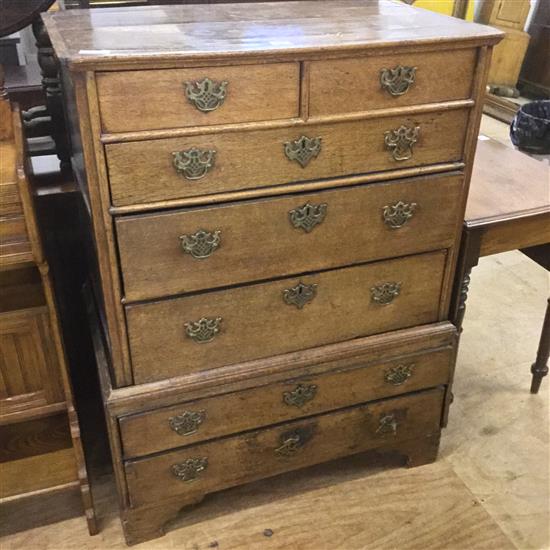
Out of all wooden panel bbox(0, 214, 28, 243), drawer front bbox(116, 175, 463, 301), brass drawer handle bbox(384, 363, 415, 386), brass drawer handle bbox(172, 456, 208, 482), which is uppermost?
wooden panel bbox(0, 214, 28, 243)

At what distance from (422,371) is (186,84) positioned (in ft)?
3.34

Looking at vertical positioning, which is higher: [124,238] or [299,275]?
[124,238]

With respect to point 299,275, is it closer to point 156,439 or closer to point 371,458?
point 156,439

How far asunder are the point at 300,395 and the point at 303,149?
65 centimetres

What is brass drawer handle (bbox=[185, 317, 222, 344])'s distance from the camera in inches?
59.4

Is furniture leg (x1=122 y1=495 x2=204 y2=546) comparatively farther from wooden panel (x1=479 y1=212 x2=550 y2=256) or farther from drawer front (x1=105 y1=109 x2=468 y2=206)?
wooden panel (x1=479 y1=212 x2=550 y2=256)

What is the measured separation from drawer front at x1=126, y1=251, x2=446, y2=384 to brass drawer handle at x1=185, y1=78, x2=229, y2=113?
420mm

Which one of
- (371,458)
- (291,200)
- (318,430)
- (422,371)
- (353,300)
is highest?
(291,200)

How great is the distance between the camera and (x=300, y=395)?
1710 millimetres

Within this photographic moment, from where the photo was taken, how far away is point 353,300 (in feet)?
5.39

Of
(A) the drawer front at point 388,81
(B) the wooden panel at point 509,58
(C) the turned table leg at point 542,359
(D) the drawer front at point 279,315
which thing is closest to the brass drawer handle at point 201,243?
(D) the drawer front at point 279,315

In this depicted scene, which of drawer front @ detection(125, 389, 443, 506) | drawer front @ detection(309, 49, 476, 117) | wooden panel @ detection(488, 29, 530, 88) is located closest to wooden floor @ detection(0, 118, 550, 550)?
drawer front @ detection(125, 389, 443, 506)

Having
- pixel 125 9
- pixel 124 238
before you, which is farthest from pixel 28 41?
pixel 124 238

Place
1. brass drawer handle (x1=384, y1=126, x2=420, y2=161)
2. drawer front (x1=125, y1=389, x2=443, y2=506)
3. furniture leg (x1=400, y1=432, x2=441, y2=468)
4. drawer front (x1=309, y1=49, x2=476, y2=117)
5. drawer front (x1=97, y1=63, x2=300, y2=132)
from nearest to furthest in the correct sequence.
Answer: drawer front (x1=97, y1=63, x2=300, y2=132) → drawer front (x1=309, y1=49, x2=476, y2=117) → brass drawer handle (x1=384, y1=126, x2=420, y2=161) → drawer front (x1=125, y1=389, x2=443, y2=506) → furniture leg (x1=400, y1=432, x2=441, y2=468)
